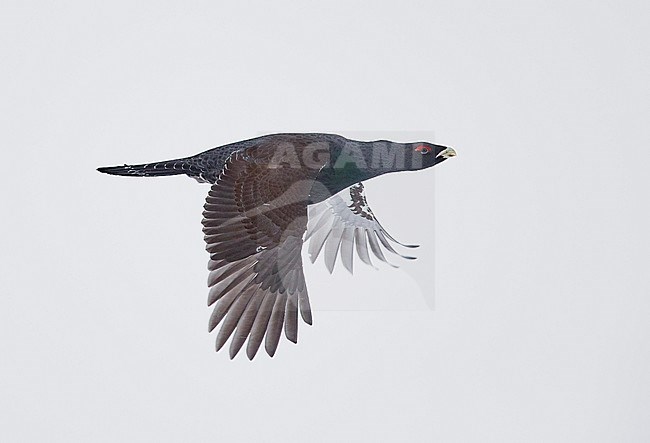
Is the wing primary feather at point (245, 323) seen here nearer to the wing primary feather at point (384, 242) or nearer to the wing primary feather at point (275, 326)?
the wing primary feather at point (275, 326)

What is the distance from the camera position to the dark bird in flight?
17.1ft

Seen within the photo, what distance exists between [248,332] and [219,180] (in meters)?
0.99

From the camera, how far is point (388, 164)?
20.0 ft

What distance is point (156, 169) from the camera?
609cm

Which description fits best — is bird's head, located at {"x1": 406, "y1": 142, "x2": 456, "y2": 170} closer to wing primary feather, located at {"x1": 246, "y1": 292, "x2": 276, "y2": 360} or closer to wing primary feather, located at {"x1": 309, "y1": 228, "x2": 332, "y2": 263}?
wing primary feather, located at {"x1": 309, "y1": 228, "x2": 332, "y2": 263}

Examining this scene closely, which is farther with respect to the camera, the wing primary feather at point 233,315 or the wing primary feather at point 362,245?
the wing primary feather at point 362,245

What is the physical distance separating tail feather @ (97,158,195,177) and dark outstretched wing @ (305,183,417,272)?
52.3 inches

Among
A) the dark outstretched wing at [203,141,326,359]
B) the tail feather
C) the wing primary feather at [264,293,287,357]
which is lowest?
the wing primary feather at [264,293,287,357]

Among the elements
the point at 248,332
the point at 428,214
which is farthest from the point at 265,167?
the point at 428,214

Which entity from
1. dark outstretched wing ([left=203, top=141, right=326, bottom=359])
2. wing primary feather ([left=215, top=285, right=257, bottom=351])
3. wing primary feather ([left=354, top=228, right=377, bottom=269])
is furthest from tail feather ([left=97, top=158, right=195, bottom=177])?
wing primary feather ([left=354, top=228, right=377, bottom=269])

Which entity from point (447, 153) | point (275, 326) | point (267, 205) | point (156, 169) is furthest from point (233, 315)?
point (447, 153)

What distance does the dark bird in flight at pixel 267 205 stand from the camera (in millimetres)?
5219

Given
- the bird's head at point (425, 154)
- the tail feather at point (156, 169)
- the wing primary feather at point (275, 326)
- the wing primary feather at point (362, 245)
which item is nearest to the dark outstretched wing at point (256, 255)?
the wing primary feather at point (275, 326)

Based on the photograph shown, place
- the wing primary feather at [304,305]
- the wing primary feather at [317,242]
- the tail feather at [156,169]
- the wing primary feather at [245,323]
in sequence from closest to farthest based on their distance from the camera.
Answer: the wing primary feather at [245,323]
the wing primary feather at [304,305]
the tail feather at [156,169]
the wing primary feather at [317,242]
